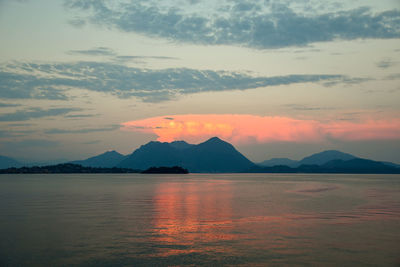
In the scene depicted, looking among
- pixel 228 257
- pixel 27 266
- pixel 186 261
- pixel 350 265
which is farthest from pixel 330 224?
pixel 27 266

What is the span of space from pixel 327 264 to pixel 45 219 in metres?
31.3

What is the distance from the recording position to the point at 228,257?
24109 millimetres

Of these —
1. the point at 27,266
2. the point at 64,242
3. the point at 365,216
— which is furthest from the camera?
the point at 365,216

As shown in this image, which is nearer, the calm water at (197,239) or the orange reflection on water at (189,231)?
the calm water at (197,239)

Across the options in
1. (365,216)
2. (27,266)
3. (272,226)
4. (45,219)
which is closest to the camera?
(27,266)

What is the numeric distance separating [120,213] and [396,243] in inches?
1249

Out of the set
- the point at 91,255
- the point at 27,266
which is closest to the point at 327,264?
the point at 91,255

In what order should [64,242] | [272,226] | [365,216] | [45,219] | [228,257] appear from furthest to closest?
[365,216] < [45,219] < [272,226] < [64,242] < [228,257]

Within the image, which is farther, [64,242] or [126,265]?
[64,242]

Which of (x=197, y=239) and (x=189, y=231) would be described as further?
(x=189, y=231)

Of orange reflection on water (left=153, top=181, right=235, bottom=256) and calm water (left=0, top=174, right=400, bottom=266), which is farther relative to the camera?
orange reflection on water (left=153, top=181, right=235, bottom=256)

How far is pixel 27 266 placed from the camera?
2209 centimetres

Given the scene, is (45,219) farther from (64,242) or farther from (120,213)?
(64,242)

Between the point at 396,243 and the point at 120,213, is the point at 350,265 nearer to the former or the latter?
the point at 396,243
